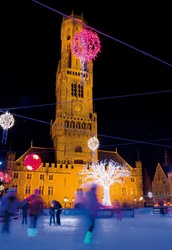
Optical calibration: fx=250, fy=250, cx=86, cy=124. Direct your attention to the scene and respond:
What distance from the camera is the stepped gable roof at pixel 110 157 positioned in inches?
2100

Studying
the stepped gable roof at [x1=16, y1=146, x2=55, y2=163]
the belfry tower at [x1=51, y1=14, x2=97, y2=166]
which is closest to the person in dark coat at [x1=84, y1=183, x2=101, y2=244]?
the belfry tower at [x1=51, y1=14, x2=97, y2=166]

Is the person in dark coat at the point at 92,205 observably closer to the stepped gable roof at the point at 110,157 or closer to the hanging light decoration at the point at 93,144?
the hanging light decoration at the point at 93,144

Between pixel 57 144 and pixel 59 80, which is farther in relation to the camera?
pixel 59 80

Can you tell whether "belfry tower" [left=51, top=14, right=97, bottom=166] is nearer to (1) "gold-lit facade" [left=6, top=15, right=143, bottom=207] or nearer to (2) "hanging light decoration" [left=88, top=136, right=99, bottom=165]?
(1) "gold-lit facade" [left=6, top=15, right=143, bottom=207]

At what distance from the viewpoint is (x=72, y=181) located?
1823 inches

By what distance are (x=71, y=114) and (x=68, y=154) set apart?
27.1 ft

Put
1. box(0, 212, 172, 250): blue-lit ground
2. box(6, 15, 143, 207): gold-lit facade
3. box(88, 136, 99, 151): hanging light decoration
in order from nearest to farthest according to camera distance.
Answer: box(0, 212, 172, 250): blue-lit ground → box(88, 136, 99, 151): hanging light decoration → box(6, 15, 143, 207): gold-lit facade

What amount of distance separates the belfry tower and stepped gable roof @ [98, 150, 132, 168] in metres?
4.37

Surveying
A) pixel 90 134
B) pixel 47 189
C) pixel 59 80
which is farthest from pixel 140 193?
pixel 59 80

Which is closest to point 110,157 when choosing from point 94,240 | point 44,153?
point 44,153

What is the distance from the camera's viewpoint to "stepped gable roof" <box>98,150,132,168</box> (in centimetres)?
5334

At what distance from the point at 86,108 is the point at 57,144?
10.1 m

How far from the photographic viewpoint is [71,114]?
50.9 m

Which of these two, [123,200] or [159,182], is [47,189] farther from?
[159,182]
